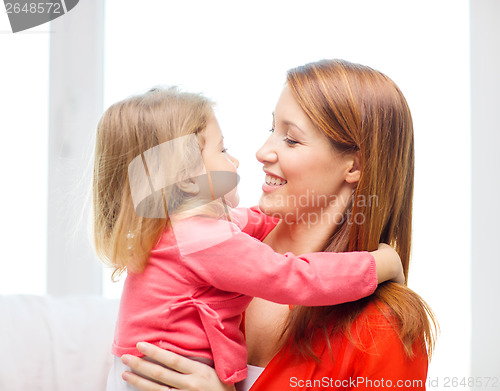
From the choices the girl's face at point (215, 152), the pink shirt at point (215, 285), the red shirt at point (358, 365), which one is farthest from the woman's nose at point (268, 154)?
the red shirt at point (358, 365)

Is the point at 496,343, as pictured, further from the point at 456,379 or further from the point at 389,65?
the point at 389,65

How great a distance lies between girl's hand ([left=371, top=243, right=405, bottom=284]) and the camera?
3.63 ft

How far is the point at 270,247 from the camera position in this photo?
1.12 meters

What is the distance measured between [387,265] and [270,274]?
0.28 meters

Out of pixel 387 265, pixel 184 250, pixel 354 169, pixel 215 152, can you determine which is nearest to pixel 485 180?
pixel 354 169

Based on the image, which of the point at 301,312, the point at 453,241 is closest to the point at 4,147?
the point at 301,312

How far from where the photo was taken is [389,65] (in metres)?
2.17

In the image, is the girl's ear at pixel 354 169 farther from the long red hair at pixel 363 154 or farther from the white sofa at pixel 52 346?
the white sofa at pixel 52 346

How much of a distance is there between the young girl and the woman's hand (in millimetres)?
21

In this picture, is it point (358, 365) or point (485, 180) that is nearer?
point (358, 365)

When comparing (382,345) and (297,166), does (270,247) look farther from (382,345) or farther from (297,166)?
(382,345)

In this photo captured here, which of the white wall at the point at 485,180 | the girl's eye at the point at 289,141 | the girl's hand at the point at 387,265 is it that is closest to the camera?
the girl's hand at the point at 387,265

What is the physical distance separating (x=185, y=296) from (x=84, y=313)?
2.25 ft

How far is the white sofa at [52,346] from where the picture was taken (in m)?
1.43
